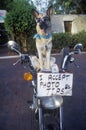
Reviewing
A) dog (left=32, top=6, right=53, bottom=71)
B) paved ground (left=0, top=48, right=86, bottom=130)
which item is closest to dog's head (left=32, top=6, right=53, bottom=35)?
dog (left=32, top=6, right=53, bottom=71)

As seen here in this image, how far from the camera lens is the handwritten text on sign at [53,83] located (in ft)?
15.9

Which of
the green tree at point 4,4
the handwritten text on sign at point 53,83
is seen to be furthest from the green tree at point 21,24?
the handwritten text on sign at point 53,83

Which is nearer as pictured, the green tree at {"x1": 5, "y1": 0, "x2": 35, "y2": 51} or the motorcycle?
the motorcycle

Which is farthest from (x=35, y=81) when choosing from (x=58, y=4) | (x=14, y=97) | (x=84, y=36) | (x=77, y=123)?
(x=58, y=4)

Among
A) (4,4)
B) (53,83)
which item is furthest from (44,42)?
(4,4)

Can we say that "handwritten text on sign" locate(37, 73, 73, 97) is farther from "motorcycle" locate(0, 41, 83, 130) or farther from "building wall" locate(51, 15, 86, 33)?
"building wall" locate(51, 15, 86, 33)

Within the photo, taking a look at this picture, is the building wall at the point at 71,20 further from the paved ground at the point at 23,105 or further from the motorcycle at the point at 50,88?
the motorcycle at the point at 50,88

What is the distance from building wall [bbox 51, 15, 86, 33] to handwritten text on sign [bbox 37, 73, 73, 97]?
23070mm

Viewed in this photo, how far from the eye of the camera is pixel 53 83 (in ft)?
16.1

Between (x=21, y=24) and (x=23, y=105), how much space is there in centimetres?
1248

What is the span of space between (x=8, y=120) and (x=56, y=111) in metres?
2.02

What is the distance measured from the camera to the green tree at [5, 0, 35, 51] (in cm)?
2022

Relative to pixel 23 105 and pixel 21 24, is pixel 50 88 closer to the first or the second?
pixel 23 105

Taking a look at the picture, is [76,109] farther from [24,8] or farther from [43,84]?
→ [24,8]
